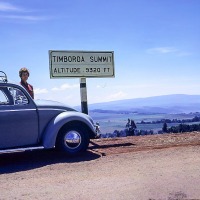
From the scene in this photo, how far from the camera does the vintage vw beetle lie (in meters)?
6.73

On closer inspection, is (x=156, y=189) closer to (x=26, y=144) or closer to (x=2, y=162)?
(x=26, y=144)

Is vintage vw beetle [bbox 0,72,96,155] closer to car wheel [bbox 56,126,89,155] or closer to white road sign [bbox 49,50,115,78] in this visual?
car wheel [bbox 56,126,89,155]

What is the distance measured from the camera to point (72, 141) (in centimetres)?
746

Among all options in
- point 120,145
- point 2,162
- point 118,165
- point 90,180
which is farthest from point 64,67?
point 90,180

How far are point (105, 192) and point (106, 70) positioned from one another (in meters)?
6.49

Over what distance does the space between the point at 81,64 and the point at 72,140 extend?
11.8 ft

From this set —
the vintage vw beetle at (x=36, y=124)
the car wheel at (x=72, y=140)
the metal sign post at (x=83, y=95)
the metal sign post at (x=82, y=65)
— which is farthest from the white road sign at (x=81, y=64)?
the car wheel at (x=72, y=140)

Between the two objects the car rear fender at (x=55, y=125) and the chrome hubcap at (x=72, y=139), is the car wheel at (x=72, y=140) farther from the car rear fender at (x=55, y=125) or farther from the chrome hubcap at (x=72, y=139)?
the car rear fender at (x=55, y=125)

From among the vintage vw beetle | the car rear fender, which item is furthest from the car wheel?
the car rear fender

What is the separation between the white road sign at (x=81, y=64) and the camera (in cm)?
990

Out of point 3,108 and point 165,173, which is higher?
point 3,108

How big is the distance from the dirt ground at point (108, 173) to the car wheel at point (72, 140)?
224 mm

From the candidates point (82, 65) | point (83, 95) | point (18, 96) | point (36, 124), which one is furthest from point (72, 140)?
point (82, 65)

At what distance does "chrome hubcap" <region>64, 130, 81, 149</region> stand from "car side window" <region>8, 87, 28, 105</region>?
1.28 meters
